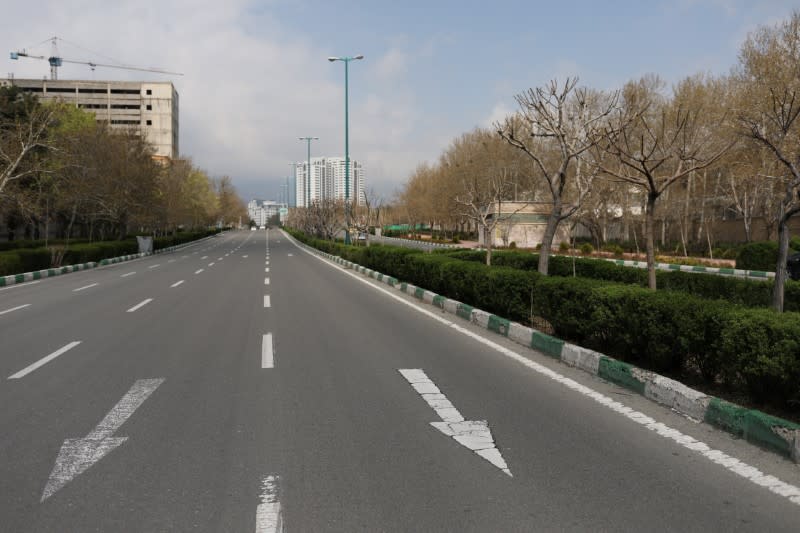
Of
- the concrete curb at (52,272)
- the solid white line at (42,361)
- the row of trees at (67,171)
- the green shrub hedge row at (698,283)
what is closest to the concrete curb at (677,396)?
the green shrub hedge row at (698,283)

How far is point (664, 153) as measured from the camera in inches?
360

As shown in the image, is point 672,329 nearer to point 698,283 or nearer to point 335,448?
point 335,448

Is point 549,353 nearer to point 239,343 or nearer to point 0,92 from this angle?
point 239,343

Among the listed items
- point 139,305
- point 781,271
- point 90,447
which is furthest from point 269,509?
point 139,305

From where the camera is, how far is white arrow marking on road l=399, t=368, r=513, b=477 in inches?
171

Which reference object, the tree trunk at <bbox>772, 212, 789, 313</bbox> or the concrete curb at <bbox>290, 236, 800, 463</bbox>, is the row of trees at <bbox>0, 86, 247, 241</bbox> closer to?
the concrete curb at <bbox>290, 236, 800, 463</bbox>

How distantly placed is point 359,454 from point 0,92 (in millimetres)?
40490

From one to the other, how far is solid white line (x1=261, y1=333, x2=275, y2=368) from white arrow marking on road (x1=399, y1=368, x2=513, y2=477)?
1.98 m

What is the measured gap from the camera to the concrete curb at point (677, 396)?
176 inches

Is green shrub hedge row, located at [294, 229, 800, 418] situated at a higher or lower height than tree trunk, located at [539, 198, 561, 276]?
lower

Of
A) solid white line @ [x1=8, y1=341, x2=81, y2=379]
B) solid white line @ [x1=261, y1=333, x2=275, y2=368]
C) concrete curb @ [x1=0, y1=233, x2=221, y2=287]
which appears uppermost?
solid white line @ [x1=261, y1=333, x2=275, y2=368]

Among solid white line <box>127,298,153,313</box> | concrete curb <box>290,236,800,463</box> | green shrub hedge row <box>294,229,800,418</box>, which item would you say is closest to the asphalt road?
concrete curb <box>290,236,800,463</box>

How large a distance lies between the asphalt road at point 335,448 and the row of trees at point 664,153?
4.09 metres

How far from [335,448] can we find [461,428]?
1090 mm
